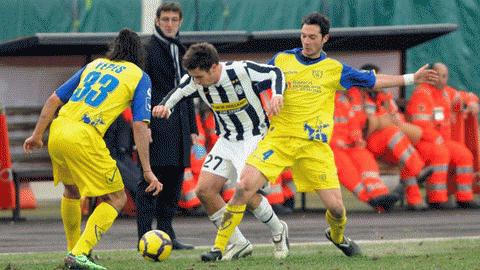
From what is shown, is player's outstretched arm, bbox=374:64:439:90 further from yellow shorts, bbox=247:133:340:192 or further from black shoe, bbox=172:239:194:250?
black shoe, bbox=172:239:194:250

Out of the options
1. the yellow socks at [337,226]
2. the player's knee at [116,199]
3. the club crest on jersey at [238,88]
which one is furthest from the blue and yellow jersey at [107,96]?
the yellow socks at [337,226]

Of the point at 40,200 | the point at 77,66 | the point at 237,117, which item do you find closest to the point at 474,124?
the point at 77,66

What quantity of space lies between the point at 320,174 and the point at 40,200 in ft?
45.4

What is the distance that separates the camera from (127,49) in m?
11.4

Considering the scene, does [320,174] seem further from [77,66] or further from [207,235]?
[77,66]

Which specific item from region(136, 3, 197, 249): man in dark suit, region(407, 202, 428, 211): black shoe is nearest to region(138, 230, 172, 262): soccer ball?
region(136, 3, 197, 249): man in dark suit

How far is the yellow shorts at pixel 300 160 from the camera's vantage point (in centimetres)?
1209

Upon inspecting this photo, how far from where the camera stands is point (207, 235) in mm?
15789

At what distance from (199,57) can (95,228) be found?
1658 millimetres

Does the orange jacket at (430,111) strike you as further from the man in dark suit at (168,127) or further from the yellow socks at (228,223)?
the yellow socks at (228,223)

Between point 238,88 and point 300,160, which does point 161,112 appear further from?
point 300,160

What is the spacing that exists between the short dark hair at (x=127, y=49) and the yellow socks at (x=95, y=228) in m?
1.10

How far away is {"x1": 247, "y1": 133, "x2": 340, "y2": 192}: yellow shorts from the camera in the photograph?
12094 mm

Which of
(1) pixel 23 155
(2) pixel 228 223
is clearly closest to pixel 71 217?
(2) pixel 228 223
